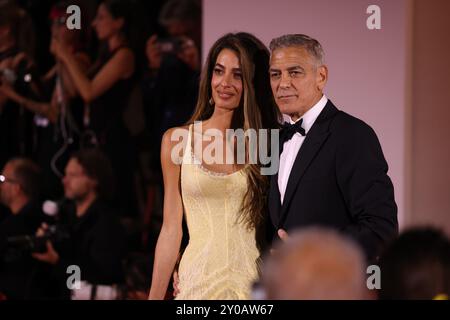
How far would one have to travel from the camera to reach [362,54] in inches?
172

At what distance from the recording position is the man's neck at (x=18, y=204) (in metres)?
5.41

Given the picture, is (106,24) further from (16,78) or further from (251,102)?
(251,102)

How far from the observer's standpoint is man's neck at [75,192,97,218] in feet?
17.1

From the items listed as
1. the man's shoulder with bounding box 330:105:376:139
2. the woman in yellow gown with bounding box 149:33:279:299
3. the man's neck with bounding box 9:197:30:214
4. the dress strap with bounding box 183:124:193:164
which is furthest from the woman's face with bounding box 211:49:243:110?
the man's neck with bounding box 9:197:30:214

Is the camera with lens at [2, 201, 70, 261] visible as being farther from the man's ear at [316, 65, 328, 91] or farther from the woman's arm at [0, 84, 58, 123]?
the man's ear at [316, 65, 328, 91]

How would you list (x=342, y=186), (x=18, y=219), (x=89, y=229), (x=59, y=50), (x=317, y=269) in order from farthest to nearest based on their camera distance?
(x=59, y=50), (x=18, y=219), (x=89, y=229), (x=342, y=186), (x=317, y=269)

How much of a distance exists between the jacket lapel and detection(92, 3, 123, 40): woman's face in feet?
8.93

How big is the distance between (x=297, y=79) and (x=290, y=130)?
0.16 m

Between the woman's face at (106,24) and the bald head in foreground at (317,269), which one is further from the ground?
the woman's face at (106,24)

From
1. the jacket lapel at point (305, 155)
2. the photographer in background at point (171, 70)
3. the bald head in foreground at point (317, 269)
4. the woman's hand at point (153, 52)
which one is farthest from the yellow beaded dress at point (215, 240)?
the woman's hand at point (153, 52)

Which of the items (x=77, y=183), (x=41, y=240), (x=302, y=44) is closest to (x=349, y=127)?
(x=302, y=44)

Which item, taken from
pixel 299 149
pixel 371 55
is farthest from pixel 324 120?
pixel 371 55

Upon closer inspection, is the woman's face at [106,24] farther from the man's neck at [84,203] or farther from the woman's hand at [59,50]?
the man's neck at [84,203]

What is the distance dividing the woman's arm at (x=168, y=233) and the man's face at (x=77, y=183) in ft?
6.47
